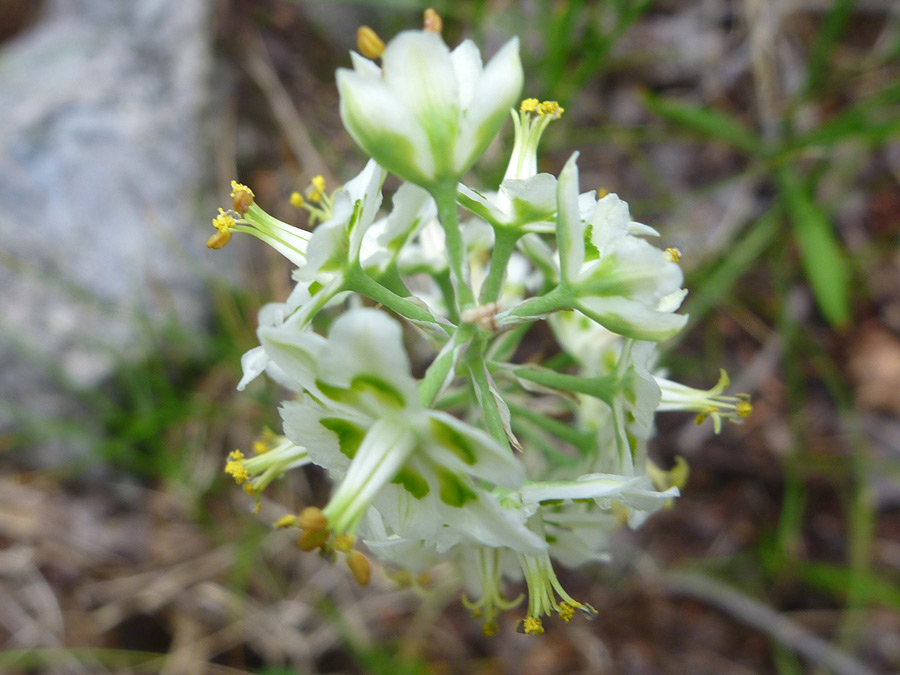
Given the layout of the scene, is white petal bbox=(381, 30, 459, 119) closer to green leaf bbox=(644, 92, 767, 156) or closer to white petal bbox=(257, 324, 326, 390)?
white petal bbox=(257, 324, 326, 390)

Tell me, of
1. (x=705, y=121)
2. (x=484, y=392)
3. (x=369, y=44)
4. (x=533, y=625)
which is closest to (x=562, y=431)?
(x=484, y=392)

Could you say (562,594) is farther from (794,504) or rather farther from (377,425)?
(794,504)

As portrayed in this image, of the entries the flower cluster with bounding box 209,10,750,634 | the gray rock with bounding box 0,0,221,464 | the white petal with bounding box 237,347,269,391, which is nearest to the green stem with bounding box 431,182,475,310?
the flower cluster with bounding box 209,10,750,634

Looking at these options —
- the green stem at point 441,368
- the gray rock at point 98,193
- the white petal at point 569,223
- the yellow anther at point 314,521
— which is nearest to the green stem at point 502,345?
the green stem at point 441,368

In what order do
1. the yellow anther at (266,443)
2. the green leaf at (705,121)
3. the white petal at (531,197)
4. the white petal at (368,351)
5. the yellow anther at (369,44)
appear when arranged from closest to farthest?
the white petal at (368,351), the white petal at (531,197), the yellow anther at (369,44), the yellow anther at (266,443), the green leaf at (705,121)

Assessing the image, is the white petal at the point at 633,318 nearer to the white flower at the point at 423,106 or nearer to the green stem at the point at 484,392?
the green stem at the point at 484,392

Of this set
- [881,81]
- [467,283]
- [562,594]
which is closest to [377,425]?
[467,283]
